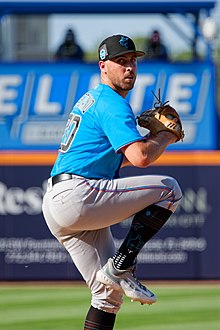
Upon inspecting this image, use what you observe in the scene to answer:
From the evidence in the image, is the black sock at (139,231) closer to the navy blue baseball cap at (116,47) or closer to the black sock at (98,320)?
the black sock at (98,320)

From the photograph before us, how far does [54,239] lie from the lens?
1170 centimetres

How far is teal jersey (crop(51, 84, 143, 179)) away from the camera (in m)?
5.59

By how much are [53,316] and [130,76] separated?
3.56 m

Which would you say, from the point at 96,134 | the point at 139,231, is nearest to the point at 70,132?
the point at 96,134

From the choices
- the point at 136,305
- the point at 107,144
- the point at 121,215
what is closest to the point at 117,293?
the point at 121,215

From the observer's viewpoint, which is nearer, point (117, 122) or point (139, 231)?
point (117, 122)

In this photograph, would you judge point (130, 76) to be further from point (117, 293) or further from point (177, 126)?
point (117, 293)

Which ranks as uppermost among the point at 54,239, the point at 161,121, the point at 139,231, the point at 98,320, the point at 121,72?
the point at 121,72

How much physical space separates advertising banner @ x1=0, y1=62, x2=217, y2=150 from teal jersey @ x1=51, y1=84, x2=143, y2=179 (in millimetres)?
9136

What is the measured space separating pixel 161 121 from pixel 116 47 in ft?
1.73

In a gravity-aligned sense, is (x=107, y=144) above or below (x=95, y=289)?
above

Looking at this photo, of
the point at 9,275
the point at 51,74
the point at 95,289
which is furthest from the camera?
the point at 51,74

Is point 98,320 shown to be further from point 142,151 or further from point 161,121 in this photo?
point 161,121

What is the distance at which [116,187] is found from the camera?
578 cm
